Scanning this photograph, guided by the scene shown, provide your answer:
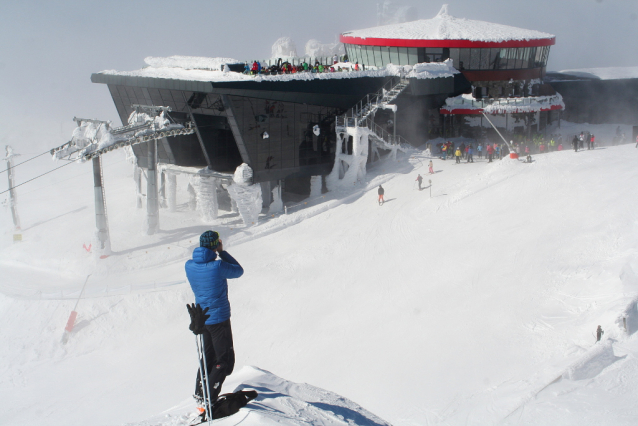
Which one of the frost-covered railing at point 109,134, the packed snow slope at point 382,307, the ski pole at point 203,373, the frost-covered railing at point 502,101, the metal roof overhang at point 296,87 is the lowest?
the packed snow slope at point 382,307

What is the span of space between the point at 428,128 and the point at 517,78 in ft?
27.7

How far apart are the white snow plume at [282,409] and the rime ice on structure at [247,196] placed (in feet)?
70.8

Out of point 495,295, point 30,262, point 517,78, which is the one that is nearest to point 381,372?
point 495,295

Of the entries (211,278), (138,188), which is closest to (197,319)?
(211,278)

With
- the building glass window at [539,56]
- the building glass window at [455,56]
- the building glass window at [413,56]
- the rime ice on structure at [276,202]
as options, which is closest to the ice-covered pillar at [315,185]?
the rime ice on structure at [276,202]

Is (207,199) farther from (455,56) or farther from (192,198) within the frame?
(455,56)

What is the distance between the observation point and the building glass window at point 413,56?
3884 centimetres

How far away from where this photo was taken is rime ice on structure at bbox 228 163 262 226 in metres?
29.4

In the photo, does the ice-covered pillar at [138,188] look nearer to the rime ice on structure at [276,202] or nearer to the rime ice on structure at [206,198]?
the rime ice on structure at [206,198]

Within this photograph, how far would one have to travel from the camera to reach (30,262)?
87.0 ft

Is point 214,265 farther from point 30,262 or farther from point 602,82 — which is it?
point 602,82

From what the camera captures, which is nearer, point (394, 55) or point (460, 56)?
point (394, 55)

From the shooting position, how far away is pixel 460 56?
40.1m

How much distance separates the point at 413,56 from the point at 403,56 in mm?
755
